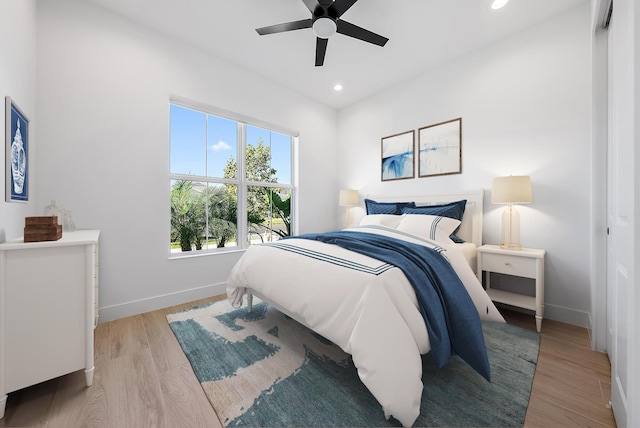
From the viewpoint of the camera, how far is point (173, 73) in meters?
2.71

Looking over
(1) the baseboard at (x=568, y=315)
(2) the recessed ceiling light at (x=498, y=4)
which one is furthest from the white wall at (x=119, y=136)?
(1) the baseboard at (x=568, y=315)

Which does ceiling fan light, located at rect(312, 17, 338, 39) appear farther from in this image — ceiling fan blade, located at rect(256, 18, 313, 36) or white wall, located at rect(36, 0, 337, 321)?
white wall, located at rect(36, 0, 337, 321)

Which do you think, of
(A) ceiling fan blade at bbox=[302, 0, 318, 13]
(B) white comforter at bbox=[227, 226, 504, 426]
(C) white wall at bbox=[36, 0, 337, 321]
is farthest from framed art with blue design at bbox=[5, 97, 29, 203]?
(A) ceiling fan blade at bbox=[302, 0, 318, 13]

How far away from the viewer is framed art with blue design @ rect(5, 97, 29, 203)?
1.44m

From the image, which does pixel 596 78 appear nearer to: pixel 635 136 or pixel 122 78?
pixel 635 136

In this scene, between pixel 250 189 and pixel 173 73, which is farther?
pixel 250 189

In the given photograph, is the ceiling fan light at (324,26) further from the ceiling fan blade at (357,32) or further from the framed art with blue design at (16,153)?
the framed art with blue design at (16,153)

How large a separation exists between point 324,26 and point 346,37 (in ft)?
2.41

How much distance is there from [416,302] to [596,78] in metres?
2.17

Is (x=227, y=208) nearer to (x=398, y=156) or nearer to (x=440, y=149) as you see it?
(x=398, y=156)

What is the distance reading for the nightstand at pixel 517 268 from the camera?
213 cm

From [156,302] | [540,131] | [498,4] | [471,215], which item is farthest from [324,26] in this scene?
[156,302]

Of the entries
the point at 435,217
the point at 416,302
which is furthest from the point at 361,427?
the point at 435,217

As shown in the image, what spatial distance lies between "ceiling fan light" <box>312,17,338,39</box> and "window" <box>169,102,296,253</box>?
1603 millimetres
